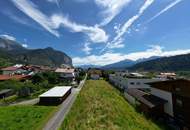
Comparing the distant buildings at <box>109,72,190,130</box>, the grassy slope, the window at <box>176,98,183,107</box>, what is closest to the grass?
the distant buildings at <box>109,72,190,130</box>

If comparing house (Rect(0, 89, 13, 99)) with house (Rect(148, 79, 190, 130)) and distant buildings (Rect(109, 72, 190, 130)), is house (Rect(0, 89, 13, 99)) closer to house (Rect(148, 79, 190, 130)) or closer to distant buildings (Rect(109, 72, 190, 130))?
distant buildings (Rect(109, 72, 190, 130))

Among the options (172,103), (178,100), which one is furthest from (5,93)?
(178,100)

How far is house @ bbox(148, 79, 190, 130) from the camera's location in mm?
22391

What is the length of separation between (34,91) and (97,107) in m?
27.5

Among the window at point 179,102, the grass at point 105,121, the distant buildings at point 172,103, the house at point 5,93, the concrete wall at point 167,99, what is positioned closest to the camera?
the grass at point 105,121

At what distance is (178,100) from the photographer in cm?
2422

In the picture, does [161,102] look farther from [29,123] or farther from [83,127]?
[29,123]

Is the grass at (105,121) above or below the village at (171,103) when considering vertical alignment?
below

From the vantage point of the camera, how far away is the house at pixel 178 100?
22.4 m

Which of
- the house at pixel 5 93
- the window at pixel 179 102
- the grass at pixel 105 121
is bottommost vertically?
the grass at pixel 105 121

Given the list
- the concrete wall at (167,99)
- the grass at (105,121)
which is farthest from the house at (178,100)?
the grass at (105,121)

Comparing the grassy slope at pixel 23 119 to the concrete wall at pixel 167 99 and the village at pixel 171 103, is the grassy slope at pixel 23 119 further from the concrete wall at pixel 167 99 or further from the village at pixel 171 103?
the concrete wall at pixel 167 99

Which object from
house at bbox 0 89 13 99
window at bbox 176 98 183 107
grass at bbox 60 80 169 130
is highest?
window at bbox 176 98 183 107

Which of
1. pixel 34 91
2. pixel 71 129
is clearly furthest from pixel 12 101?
pixel 71 129
